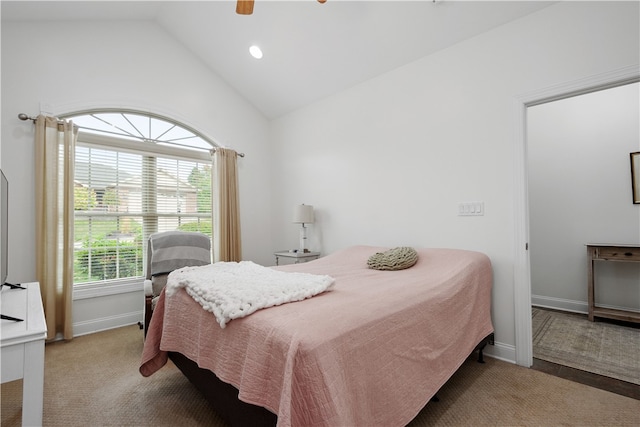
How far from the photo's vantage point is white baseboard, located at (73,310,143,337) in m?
2.95

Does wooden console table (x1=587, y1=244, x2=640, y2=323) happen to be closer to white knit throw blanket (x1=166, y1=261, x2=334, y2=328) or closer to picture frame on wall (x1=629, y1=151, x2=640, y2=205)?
picture frame on wall (x1=629, y1=151, x2=640, y2=205)

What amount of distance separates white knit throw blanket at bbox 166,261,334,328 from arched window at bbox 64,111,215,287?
191 cm

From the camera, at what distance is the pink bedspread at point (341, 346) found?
38.1 inches

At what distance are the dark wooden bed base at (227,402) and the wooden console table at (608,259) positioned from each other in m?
3.53

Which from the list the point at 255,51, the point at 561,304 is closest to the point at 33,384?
the point at 255,51

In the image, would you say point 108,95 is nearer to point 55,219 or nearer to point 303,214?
point 55,219

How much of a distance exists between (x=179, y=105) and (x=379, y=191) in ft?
8.73

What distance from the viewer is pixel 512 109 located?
230 cm

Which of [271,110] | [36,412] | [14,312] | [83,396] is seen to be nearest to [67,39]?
[271,110]

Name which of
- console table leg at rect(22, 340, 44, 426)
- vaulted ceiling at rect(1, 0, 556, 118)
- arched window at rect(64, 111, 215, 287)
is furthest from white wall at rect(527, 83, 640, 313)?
console table leg at rect(22, 340, 44, 426)

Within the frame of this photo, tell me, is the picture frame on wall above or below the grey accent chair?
above

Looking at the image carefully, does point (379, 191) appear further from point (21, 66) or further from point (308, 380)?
point (21, 66)

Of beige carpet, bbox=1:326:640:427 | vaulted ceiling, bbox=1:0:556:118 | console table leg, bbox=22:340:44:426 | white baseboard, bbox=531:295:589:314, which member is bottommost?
beige carpet, bbox=1:326:640:427

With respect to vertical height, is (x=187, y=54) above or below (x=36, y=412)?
above
